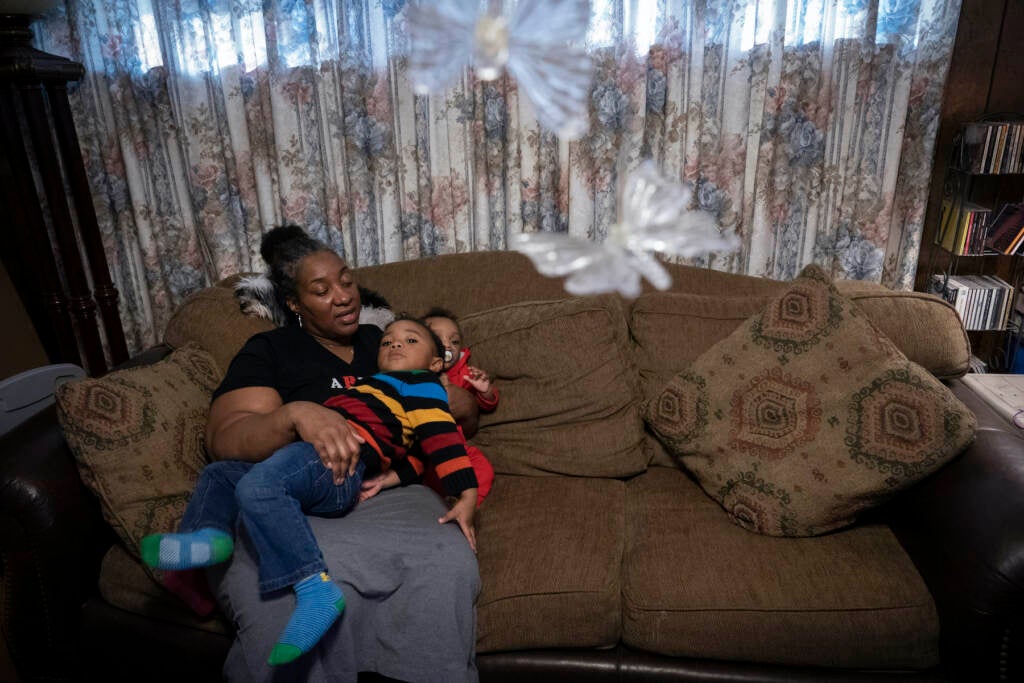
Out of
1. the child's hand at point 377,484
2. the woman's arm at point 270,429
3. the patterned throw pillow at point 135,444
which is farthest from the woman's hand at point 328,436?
the patterned throw pillow at point 135,444

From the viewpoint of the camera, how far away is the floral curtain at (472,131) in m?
2.31

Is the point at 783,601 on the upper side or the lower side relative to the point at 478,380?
lower

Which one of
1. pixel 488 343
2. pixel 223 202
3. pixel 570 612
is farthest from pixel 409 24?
pixel 223 202

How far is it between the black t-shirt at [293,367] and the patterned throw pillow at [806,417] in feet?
2.69

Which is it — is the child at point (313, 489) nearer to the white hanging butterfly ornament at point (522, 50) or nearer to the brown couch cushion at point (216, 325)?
the brown couch cushion at point (216, 325)

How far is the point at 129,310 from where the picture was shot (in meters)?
2.94

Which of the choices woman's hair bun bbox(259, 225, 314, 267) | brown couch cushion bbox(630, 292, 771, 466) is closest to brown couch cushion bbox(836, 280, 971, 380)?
brown couch cushion bbox(630, 292, 771, 466)

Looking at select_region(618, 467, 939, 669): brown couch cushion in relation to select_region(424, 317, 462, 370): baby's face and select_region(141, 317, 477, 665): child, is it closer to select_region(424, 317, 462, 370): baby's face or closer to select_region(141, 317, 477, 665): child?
select_region(141, 317, 477, 665): child

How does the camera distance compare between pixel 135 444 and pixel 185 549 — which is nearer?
pixel 185 549

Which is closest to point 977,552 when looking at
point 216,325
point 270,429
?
point 270,429

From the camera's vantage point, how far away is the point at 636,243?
250mm

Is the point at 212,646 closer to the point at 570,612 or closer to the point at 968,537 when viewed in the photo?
the point at 570,612

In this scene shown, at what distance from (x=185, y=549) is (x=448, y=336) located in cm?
85

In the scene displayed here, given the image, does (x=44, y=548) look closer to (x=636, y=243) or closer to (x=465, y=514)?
(x=465, y=514)
